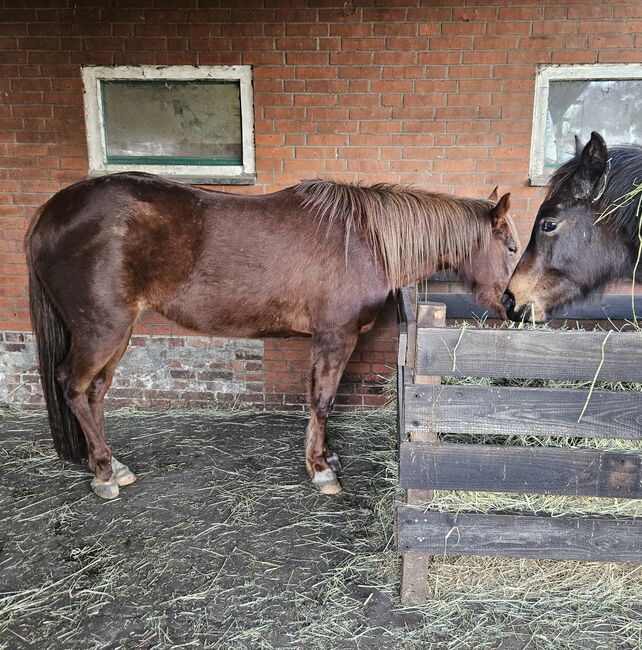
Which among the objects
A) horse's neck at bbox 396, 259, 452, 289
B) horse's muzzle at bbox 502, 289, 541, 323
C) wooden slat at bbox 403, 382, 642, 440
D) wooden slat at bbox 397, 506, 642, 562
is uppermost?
horse's neck at bbox 396, 259, 452, 289

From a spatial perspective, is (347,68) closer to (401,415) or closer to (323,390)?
(323,390)

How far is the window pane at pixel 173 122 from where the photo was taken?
4008mm

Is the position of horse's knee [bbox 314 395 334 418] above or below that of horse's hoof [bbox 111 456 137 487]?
above

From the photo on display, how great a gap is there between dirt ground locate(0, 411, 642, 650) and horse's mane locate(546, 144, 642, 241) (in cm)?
169

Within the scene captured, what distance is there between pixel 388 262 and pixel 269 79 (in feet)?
6.04

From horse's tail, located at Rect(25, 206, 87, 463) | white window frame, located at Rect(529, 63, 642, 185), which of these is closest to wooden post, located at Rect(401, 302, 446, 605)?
horse's tail, located at Rect(25, 206, 87, 463)

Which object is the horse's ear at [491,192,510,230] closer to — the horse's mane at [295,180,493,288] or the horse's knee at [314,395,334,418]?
the horse's mane at [295,180,493,288]

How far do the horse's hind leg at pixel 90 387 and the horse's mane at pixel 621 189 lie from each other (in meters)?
2.81

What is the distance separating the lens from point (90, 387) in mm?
3268

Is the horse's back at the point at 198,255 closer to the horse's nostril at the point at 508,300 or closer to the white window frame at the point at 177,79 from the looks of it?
the horse's nostril at the point at 508,300

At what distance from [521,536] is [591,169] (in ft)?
5.84

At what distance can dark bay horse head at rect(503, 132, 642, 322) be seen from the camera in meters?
2.49

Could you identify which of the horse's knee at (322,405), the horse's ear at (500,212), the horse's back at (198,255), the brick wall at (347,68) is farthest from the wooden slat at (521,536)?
the brick wall at (347,68)

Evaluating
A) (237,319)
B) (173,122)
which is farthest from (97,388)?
(173,122)
